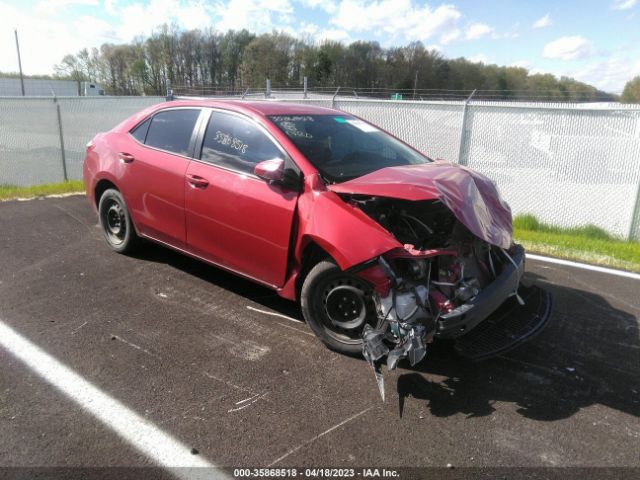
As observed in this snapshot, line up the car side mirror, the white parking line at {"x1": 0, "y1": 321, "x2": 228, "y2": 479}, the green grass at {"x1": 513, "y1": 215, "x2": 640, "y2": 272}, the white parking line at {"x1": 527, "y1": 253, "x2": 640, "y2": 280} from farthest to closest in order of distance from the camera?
the green grass at {"x1": 513, "y1": 215, "x2": 640, "y2": 272} < the white parking line at {"x1": 527, "y1": 253, "x2": 640, "y2": 280} < the car side mirror < the white parking line at {"x1": 0, "y1": 321, "x2": 228, "y2": 479}

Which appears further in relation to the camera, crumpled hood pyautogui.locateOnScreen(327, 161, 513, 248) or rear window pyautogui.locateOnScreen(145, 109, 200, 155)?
rear window pyautogui.locateOnScreen(145, 109, 200, 155)

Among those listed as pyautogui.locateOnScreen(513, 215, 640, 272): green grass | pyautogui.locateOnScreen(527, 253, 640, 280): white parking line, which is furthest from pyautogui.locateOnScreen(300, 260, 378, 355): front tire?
pyautogui.locateOnScreen(513, 215, 640, 272): green grass

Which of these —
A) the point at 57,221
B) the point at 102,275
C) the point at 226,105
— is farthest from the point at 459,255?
the point at 57,221

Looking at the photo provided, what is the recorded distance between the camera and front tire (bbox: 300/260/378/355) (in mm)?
3299

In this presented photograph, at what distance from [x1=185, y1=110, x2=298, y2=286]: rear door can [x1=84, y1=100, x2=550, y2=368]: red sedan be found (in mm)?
11

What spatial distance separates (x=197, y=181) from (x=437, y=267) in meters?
2.15

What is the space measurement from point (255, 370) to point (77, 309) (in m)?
1.84

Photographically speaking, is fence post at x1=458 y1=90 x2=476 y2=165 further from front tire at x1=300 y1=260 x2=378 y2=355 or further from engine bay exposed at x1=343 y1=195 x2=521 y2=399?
front tire at x1=300 y1=260 x2=378 y2=355

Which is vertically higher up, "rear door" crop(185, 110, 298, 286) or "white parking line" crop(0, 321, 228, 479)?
"rear door" crop(185, 110, 298, 286)

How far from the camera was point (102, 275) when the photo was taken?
4.77m

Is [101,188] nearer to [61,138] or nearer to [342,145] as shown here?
[342,145]

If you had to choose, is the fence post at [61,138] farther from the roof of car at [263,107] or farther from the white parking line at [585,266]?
the white parking line at [585,266]

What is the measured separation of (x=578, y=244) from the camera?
6586 mm

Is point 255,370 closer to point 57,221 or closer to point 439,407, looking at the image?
point 439,407
